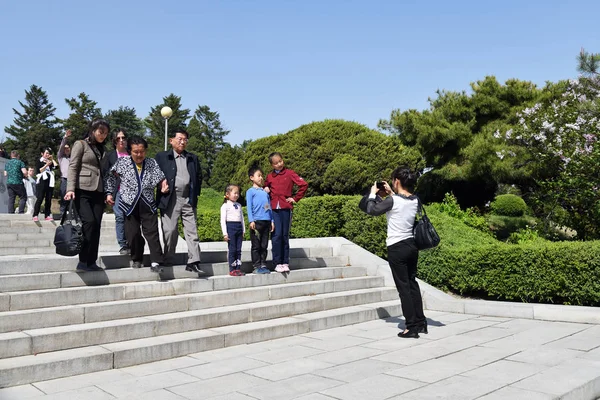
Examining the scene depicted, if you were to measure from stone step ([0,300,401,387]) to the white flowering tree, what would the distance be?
6.16 metres

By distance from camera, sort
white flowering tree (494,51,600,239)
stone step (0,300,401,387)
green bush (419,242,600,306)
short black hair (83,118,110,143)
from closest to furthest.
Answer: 1. stone step (0,300,401,387)
2. short black hair (83,118,110,143)
3. green bush (419,242,600,306)
4. white flowering tree (494,51,600,239)

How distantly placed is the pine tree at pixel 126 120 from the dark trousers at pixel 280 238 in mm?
62698

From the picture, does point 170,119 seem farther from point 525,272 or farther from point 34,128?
point 525,272

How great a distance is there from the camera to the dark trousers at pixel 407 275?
602cm

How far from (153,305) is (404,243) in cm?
291

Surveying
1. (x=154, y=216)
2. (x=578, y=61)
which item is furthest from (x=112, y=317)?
(x=578, y=61)

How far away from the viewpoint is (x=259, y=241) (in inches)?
309

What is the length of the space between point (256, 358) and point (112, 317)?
1.64 meters

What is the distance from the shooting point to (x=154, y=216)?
6.69 m

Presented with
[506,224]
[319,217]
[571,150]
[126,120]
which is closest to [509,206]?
[506,224]

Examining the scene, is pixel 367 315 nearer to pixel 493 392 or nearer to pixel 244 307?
pixel 244 307

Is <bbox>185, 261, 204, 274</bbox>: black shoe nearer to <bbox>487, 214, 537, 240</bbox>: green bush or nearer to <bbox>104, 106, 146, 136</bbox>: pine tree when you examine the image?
<bbox>487, 214, 537, 240</bbox>: green bush

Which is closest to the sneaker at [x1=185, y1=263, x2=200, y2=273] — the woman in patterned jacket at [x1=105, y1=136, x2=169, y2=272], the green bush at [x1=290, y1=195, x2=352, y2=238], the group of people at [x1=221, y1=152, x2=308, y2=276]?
the woman in patterned jacket at [x1=105, y1=136, x2=169, y2=272]

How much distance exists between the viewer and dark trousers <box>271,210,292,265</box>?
25.9ft
